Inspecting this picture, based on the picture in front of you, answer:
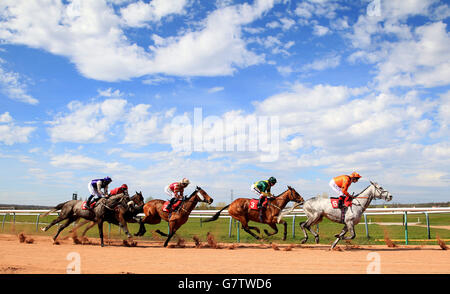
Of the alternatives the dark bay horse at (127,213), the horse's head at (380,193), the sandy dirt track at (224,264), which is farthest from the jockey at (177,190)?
the horse's head at (380,193)

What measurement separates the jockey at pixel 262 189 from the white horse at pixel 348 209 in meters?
1.32

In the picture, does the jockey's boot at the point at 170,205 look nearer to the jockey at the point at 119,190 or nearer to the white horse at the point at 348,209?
the jockey at the point at 119,190

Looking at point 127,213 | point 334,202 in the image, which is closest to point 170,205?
point 127,213

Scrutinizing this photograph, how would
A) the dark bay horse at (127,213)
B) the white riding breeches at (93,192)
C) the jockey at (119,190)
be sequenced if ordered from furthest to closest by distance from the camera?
the jockey at (119,190)
the white riding breeches at (93,192)
the dark bay horse at (127,213)

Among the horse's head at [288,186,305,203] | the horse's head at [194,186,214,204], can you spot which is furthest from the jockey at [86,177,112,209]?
the horse's head at [288,186,305,203]

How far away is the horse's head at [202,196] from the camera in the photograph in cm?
1030

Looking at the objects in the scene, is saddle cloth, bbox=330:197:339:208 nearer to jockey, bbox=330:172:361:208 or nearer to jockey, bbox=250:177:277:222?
jockey, bbox=330:172:361:208

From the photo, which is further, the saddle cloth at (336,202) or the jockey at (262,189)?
the jockey at (262,189)

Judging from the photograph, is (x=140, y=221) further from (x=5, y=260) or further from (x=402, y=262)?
(x=402, y=262)

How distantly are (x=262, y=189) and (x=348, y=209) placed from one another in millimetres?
2681

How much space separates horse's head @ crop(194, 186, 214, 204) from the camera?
33.8ft

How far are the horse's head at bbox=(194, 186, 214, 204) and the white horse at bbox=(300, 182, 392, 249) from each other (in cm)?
262
